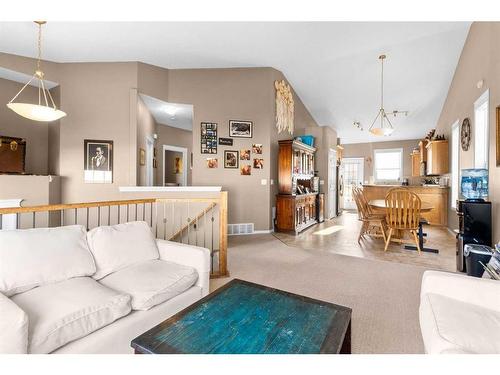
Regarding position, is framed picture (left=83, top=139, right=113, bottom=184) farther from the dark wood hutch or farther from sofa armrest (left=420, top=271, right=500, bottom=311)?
sofa armrest (left=420, top=271, right=500, bottom=311)

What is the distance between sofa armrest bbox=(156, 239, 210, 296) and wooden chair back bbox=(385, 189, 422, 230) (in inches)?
121

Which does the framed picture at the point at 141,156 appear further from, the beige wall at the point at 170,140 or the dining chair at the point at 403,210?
the dining chair at the point at 403,210

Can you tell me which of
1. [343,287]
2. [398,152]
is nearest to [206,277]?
[343,287]

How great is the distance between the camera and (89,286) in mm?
1541

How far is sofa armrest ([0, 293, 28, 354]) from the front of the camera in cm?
105

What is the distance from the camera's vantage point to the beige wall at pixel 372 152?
10.0m

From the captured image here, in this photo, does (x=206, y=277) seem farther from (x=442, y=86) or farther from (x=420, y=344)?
(x=442, y=86)

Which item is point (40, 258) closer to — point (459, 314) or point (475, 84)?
point (459, 314)

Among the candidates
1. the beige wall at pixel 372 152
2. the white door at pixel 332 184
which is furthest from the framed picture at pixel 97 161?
the beige wall at pixel 372 152

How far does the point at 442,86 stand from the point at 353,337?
657 centimetres

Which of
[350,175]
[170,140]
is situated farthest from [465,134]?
[170,140]

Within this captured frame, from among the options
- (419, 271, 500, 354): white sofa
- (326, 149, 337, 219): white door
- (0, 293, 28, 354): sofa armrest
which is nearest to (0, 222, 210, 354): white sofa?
(0, 293, 28, 354): sofa armrest

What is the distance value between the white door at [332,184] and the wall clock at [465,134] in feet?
11.0

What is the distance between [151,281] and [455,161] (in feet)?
20.3
